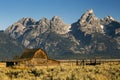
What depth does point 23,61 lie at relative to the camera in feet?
299

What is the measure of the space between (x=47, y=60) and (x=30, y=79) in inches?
2646

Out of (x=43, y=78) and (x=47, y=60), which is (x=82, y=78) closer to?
(x=43, y=78)

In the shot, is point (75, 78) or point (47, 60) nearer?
point (75, 78)

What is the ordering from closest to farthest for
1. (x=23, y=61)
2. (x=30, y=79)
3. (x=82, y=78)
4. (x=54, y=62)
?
(x=82, y=78)
(x=30, y=79)
(x=23, y=61)
(x=54, y=62)

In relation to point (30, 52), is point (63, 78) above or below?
below

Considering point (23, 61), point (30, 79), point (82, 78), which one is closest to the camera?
point (82, 78)

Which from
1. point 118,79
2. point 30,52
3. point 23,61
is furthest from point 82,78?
point 30,52

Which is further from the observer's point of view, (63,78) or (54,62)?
(54,62)

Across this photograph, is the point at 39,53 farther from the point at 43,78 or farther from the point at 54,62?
the point at 43,78

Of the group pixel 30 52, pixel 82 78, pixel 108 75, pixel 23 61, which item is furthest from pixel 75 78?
pixel 30 52

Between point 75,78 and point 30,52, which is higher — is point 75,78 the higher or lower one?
the lower one

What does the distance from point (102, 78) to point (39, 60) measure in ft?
222

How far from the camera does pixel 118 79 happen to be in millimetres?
28156

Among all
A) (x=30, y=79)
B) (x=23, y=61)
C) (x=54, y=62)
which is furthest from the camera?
(x=54, y=62)
